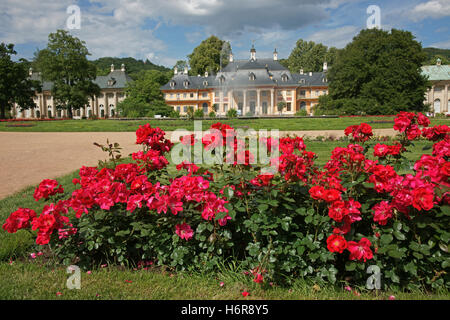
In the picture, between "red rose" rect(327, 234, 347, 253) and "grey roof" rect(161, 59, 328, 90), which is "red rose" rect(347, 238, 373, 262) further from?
"grey roof" rect(161, 59, 328, 90)

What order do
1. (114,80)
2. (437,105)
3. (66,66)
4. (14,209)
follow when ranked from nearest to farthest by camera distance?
(14,209)
(66,66)
(437,105)
(114,80)

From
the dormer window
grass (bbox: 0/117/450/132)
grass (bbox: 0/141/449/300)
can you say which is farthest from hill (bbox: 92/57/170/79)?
grass (bbox: 0/141/449/300)

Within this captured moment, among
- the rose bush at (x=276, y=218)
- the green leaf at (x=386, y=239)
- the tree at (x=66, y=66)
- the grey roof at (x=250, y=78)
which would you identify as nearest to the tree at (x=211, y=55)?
the grey roof at (x=250, y=78)

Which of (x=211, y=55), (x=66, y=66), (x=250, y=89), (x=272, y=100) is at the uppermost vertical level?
(x=211, y=55)

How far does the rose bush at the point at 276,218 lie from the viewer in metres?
2.34

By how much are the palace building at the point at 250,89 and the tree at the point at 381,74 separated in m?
22.2

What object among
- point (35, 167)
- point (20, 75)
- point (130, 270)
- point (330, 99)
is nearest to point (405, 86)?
point (330, 99)

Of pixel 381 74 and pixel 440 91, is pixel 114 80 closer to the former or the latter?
pixel 381 74

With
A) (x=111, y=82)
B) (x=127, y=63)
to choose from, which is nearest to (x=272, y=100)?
(x=111, y=82)

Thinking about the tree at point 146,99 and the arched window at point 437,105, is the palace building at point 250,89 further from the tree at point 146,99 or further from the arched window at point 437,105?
the arched window at point 437,105

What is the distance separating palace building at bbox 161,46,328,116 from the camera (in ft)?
192

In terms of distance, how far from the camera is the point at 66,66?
142 feet

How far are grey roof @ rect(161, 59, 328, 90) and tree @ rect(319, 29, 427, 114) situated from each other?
22984 millimetres

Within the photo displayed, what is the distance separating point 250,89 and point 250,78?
1.89 metres
